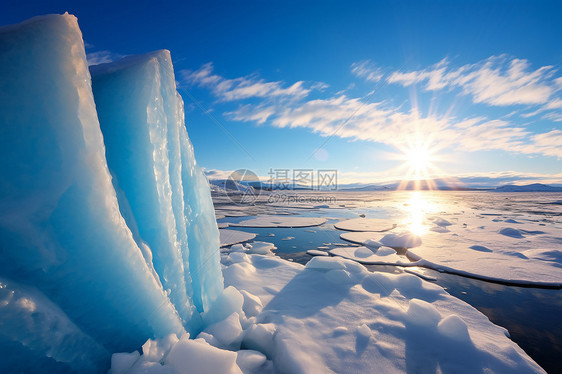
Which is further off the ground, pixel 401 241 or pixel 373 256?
pixel 401 241

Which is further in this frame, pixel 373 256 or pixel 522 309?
pixel 373 256

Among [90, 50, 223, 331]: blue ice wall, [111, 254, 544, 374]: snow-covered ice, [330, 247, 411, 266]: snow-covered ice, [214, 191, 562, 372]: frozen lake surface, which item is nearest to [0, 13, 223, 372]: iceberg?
[90, 50, 223, 331]: blue ice wall

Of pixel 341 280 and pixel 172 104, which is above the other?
pixel 172 104

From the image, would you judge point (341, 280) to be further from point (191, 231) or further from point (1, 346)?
point (1, 346)

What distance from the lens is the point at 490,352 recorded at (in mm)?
2012

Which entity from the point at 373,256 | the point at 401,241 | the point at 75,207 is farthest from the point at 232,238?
the point at 75,207

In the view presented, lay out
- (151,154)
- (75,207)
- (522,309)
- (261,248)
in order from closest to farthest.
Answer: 1. (75,207)
2. (151,154)
3. (522,309)
4. (261,248)

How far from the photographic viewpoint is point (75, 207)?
146cm

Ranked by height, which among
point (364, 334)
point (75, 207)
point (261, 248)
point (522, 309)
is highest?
point (75, 207)

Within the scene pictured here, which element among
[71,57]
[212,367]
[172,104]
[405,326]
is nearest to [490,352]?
[405,326]

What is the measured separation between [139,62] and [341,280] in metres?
3.64

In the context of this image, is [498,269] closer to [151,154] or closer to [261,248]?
[261,248]

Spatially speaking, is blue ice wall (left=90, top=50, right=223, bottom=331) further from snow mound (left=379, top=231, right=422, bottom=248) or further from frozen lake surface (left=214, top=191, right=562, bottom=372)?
snow mound (left=379, top=231, right=422, bottom=248)

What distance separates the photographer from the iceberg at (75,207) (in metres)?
1.32
